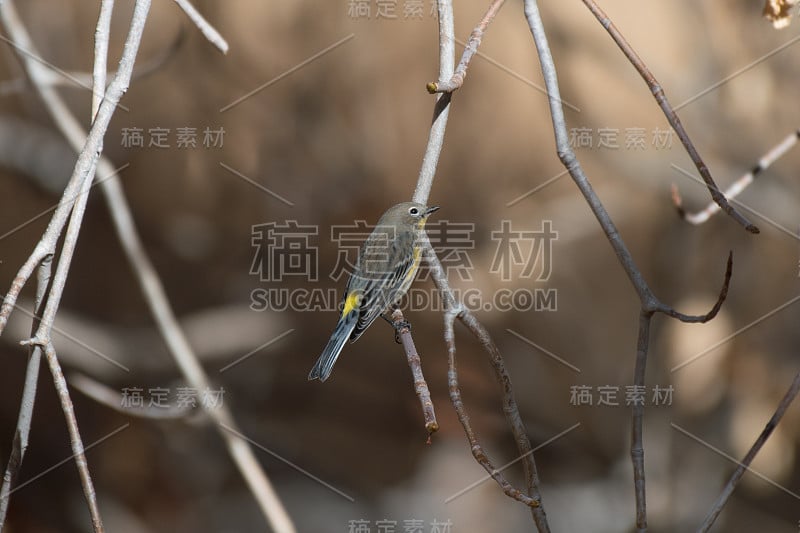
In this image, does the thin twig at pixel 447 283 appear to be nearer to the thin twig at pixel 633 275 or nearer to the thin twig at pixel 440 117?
the thin twig at pixel 440 117

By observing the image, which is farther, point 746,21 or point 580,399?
point 580,399

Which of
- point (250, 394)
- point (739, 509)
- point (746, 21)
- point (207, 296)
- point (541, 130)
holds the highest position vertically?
point (746, 21)

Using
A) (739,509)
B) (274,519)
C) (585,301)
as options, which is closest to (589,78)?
(585,301)

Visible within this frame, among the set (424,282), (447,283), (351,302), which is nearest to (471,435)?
(447,283)

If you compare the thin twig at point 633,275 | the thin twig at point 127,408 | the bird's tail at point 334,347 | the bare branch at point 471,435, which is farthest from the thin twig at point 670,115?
the thin twig at point 127,408

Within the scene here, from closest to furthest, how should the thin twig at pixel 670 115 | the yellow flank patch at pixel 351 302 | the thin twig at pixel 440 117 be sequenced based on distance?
the thin twig at pixel 670 115 → the thin twig at pixel 440 117 → the yellow flank patch at pixel 351 302

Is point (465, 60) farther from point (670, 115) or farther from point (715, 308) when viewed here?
point (715, 308)

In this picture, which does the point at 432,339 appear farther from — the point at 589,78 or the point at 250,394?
the point at 589,78
